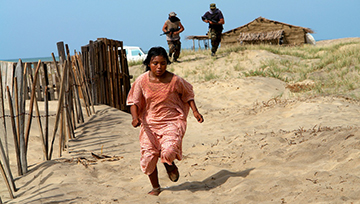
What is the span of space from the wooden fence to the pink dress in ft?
4.78

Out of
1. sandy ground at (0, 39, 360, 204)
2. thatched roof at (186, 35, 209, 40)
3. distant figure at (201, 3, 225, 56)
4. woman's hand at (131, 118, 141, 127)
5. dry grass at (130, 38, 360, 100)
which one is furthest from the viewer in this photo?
thatched roof at (186, 35, 209, 40)

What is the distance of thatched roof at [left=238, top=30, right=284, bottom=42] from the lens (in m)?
23.1

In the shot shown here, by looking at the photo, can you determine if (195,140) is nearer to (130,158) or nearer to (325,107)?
(130,158)

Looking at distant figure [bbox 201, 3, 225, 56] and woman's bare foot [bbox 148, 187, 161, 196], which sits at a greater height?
distant figure [bbox 201, 3, 225, 56]

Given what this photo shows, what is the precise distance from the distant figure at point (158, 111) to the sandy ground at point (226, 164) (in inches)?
13.2

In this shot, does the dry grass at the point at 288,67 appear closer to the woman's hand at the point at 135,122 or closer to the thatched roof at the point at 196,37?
the thatched roof at the point at 196,37

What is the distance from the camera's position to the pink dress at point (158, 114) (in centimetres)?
397

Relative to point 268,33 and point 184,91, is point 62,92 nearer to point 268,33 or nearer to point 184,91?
point 184,91

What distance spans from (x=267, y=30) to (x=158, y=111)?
68.4ft

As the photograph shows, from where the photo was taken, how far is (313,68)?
13.8m

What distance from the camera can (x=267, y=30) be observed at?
23891mm

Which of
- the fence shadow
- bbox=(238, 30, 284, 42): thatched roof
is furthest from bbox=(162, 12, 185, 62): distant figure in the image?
the fence shadow

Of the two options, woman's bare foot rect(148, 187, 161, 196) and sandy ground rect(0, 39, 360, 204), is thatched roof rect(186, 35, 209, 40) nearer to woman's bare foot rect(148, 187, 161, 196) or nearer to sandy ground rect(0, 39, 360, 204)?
sandy ground rect(0, 39, 360, 204)

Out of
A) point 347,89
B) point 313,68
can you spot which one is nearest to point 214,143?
point 347,89
